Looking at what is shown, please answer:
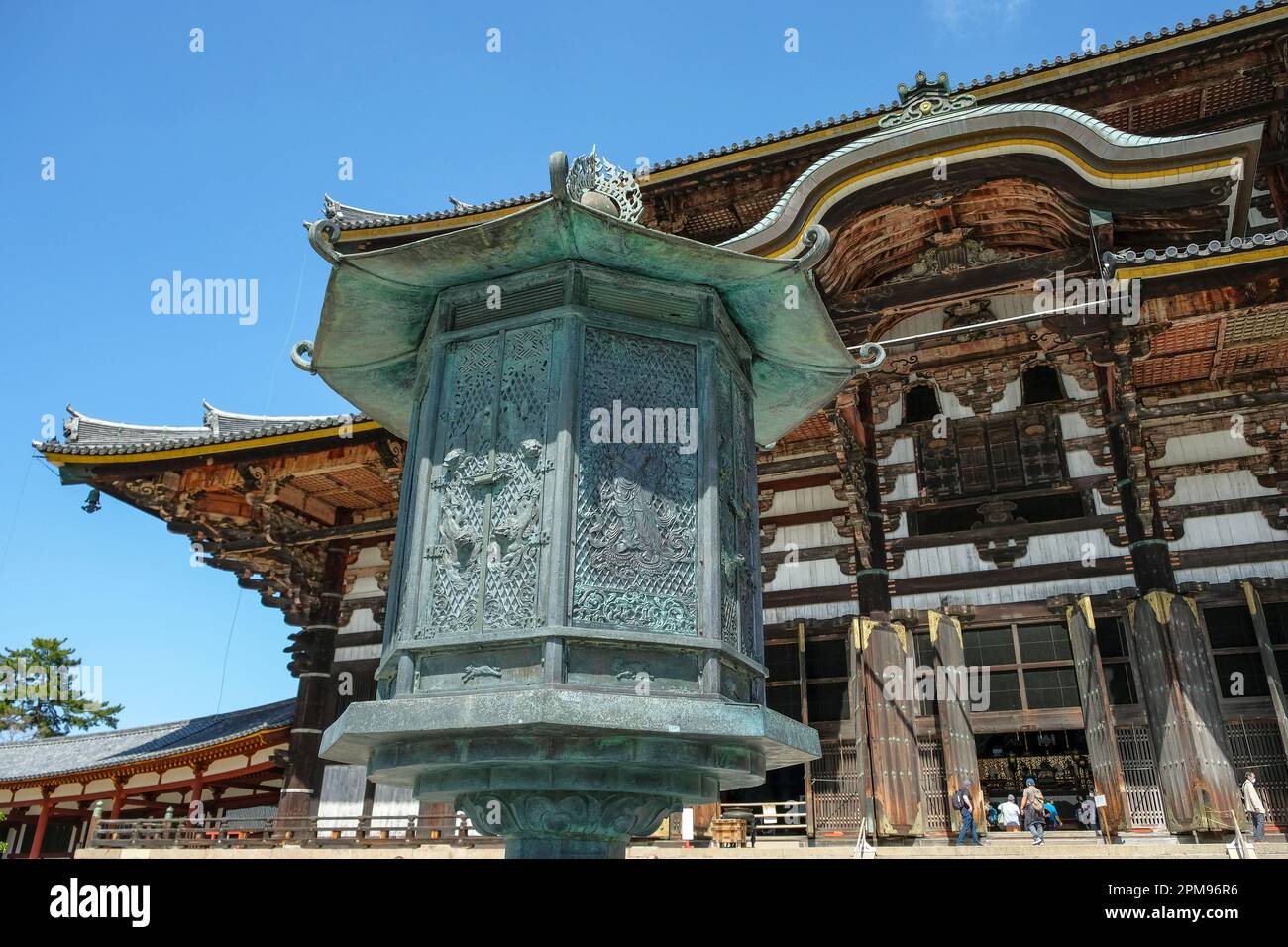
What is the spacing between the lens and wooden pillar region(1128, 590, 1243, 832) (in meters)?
9.60

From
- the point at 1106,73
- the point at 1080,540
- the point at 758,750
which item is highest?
the point at 1106,73

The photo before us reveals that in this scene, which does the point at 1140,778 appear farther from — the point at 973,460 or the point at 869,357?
the point at 869,357

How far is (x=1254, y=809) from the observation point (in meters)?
9.41

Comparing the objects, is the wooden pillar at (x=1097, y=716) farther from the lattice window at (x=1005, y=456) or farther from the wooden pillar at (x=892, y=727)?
the wooden pillar at (x=892, y=727)

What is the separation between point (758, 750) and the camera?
3309mm

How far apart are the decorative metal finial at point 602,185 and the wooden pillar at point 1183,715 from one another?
9565 millimetres

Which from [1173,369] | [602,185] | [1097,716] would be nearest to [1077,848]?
[1097,716]

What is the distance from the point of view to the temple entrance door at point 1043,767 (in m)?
19.0

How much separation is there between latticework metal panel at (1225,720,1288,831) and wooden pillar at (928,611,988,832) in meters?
2.91

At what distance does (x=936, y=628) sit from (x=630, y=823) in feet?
31.1

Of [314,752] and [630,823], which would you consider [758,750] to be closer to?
[630,823]

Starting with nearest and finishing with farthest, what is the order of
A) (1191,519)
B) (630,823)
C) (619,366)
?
1. (630,823)
2. (619,366)
3. (1191,519)

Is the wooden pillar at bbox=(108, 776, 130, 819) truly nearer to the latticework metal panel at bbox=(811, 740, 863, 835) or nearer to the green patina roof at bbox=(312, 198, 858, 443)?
the latticework metal panel at bbox=(811, 740, 863, 835)
